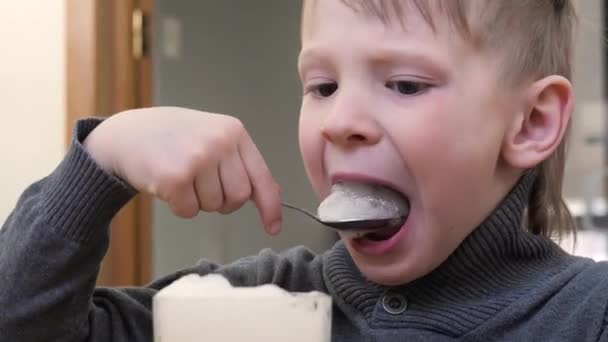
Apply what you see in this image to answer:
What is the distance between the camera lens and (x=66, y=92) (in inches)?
53.7

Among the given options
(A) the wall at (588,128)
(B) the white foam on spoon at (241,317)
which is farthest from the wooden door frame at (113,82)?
(A) the wall at (588,128)

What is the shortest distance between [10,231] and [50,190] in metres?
0.05

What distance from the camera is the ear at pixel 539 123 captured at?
0.67 metres

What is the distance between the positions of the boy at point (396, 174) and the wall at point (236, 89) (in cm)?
122

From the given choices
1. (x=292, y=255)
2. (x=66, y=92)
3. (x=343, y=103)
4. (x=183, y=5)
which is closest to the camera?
(x=343, y=103)

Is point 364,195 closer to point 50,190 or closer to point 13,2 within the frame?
point 50,190

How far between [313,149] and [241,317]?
232mm

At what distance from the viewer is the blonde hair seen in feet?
2.06

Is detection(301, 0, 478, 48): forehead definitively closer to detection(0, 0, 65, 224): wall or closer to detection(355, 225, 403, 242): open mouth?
detection(355, 225, 403, 242): open mouth

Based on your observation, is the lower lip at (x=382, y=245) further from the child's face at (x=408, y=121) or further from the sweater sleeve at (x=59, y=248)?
the sweater sleeve at (x=59, y=248)

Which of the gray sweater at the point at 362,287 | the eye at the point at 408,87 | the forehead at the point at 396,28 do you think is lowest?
the gray sweater at the point at 362,287

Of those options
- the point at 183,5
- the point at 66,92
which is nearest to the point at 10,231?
the point at 66,92

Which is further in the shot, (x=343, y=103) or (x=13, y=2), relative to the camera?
(x=13, y=2)

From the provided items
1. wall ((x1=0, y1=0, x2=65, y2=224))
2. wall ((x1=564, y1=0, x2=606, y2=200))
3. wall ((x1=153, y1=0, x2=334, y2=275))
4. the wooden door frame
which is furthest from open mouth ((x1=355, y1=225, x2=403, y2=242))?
wall ((x1=564, y1=0, x2=606, y2=200))
